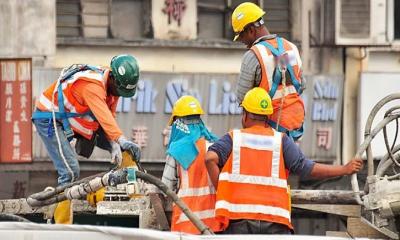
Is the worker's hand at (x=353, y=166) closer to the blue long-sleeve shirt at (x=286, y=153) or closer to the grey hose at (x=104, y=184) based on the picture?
the blue long-sleeve shirt at (x=286, y=153)

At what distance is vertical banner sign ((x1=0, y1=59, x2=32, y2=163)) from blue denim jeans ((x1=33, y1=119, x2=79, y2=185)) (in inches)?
411

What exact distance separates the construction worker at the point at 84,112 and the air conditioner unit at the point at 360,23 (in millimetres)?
11552

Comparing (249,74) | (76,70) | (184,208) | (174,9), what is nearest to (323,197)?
(249,74)

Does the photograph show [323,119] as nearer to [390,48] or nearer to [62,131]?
[390,48]

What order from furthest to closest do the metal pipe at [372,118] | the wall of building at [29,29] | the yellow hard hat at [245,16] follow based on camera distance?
the wall of building at [29,29]
the yellow hard hat at [245,16]
the metal pipe at [372,118]

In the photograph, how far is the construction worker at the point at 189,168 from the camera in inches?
386

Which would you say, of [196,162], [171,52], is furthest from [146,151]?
[196,162]

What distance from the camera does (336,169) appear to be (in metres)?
9.43

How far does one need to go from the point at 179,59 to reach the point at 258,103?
12.4 metres

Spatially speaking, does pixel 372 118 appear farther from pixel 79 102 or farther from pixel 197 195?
pixel 79 102

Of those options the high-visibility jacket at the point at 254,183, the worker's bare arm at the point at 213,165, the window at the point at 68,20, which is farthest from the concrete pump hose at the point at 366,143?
the window at the point at 68,20

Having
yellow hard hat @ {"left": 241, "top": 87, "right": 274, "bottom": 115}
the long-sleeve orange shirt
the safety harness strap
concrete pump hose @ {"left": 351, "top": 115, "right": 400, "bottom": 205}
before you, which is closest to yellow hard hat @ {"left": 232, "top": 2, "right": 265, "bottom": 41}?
the safety harness strap

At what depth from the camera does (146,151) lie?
21.7 meters

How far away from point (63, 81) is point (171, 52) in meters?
11.5
